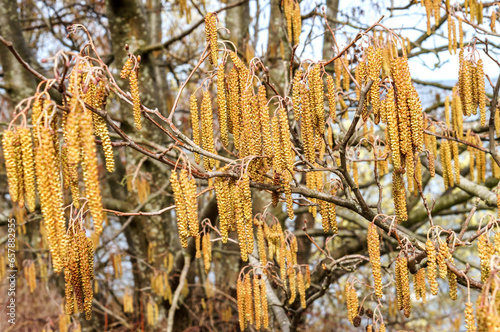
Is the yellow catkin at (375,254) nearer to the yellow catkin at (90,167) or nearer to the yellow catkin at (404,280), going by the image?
the yellow catkin at (404,280)

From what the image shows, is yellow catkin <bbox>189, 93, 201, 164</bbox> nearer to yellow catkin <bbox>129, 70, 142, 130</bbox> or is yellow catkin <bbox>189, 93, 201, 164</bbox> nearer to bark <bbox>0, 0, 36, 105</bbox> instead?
yellow catkin <bbox>129, 70, 142, 130</bbox>

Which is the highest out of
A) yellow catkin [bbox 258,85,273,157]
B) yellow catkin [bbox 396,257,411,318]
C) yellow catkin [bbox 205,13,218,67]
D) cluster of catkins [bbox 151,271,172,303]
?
yellow catkin [bbox 205,13,218,67]

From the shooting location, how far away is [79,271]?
175 cm

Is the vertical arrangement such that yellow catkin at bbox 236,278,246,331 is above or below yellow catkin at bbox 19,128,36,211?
below

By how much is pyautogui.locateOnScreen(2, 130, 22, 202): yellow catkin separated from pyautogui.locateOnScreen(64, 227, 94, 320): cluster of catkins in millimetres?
466

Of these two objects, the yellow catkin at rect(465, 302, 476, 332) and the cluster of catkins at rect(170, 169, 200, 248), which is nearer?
the yellow catkin at rect(465, 302, 476, 332)

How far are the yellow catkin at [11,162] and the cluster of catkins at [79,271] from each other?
0.47 metres

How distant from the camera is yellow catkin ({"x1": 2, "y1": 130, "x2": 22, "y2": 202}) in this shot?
128 cm

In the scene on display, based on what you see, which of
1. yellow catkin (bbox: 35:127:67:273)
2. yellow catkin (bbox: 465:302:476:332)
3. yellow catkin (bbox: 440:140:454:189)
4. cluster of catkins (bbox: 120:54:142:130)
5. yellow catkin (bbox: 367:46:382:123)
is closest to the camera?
yellow catkin (bbox: 35:127:67:273)

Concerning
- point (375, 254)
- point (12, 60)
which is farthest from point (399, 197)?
Result: point (12, 60)

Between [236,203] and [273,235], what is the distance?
1.17m

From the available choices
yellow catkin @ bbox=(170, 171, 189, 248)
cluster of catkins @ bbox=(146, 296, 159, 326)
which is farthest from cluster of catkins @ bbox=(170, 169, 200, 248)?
cluster of catkins @ bbox=(146, 296, 159, 326)

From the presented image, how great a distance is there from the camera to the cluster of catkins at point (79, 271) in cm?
171

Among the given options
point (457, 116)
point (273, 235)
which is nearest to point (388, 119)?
point (273, 235)
